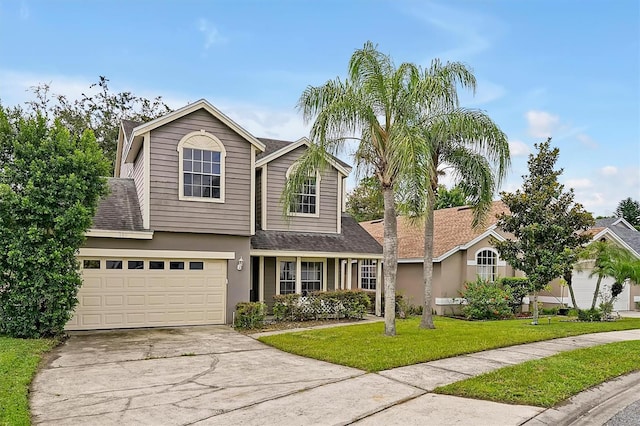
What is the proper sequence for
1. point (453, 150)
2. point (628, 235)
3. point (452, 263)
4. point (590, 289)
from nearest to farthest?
point (453, 150) → point (452, 263) → point (590, 289) → point (628, 235)

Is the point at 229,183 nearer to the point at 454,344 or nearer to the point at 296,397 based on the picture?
the point at 454,344

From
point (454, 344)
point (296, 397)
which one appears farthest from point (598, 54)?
point (296, 397)

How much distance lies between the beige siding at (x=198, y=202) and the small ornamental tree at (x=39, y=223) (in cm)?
223

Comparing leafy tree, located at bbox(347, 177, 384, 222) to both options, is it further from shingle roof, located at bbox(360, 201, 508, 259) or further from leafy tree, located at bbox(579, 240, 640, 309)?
leafy tree, located at bbox(579, 240, 640, 309)

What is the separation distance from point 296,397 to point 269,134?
1401cm

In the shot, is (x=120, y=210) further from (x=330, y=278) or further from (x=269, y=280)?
(x=330, y=278)

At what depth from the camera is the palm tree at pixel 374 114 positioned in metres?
10.9

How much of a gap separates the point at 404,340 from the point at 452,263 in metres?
8.25

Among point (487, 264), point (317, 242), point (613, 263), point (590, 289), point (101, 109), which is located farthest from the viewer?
point (101, 109)

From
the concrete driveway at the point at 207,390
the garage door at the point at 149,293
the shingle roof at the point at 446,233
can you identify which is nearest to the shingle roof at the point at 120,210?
the garage door at the point at 149,293

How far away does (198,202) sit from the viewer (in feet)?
44.8

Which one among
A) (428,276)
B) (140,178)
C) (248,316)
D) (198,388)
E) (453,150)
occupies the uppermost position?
(453,150)

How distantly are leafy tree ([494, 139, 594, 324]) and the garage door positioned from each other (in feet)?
30.0

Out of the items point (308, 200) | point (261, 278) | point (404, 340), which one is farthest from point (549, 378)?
point (308, 200)
